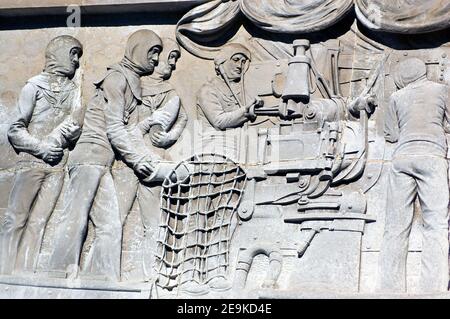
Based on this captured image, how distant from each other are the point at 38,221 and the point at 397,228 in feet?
7.86

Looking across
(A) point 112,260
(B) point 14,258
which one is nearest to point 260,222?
(A) point 112,260

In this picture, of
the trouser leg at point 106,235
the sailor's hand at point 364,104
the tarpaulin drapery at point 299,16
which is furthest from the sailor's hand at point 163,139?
the sailor's hand at point 364,104

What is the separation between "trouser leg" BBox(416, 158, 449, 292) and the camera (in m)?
9.11

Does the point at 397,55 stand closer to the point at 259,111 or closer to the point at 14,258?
the point at 259,111

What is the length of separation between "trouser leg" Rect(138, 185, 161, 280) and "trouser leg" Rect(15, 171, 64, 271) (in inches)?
23.2

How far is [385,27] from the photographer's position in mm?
9617

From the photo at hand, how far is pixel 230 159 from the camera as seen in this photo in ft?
32.0

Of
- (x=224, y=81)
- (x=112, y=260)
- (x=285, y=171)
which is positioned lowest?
(x=112, y=260)

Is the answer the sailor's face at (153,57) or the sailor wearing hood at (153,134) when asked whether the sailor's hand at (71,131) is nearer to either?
the sailor wearing hood at (153,134)

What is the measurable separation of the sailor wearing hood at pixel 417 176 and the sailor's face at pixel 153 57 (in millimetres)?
1627

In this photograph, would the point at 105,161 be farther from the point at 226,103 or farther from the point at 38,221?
the point at 226,103

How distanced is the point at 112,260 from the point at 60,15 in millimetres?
1822

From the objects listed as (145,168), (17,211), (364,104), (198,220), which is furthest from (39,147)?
(364,104)

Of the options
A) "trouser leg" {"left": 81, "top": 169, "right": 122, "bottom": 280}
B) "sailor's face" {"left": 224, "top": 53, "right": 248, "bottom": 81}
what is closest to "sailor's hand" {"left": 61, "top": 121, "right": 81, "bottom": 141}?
"trouser leg" {"left": 81, "top": 169, "right": 122, "bottom": 280}
